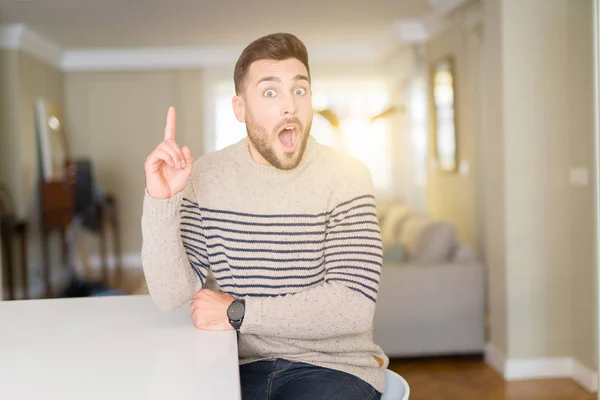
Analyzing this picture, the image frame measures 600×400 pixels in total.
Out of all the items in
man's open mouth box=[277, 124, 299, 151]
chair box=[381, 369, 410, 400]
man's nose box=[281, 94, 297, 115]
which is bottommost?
chair box=[381, 369, 410, 400]

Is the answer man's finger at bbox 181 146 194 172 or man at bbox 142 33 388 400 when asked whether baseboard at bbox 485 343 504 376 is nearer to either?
man at bbox 142 33 388 400

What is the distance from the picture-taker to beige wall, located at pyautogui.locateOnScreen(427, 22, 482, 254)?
502cm

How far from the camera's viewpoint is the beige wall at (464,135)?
502 centimetres

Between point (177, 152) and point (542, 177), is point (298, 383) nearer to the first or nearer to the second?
point (177, 152)

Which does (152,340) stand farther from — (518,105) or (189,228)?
(518,105)

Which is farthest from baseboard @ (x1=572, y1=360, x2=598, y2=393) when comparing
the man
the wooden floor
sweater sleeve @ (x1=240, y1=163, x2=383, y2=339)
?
sweater sleeve @ (x1=240, y1=163, x2=383, y2=339)

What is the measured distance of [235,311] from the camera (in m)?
1.50

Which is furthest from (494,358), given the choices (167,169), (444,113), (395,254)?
(167,169)

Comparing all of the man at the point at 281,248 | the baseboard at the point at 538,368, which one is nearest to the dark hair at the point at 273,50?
the man at the point at 281,248

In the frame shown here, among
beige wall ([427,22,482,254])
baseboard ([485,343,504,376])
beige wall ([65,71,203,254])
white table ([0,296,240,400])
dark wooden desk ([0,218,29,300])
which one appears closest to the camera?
white table ([0,296,240,400])

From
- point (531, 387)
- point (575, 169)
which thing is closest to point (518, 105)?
point (575, 169)

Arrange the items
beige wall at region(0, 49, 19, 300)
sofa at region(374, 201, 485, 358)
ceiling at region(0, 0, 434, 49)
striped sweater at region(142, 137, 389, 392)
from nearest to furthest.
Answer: striped sweater at region(142, 137, 389, 392) < sofa at region(374, 201, 485, 358) < ceiling at region(0, 0, 434, 49) < beige wall at region(0, 49, 19, 300)

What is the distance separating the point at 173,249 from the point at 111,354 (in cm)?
31

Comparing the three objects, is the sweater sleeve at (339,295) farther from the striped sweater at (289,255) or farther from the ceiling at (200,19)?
the ceiling at (200,19)
